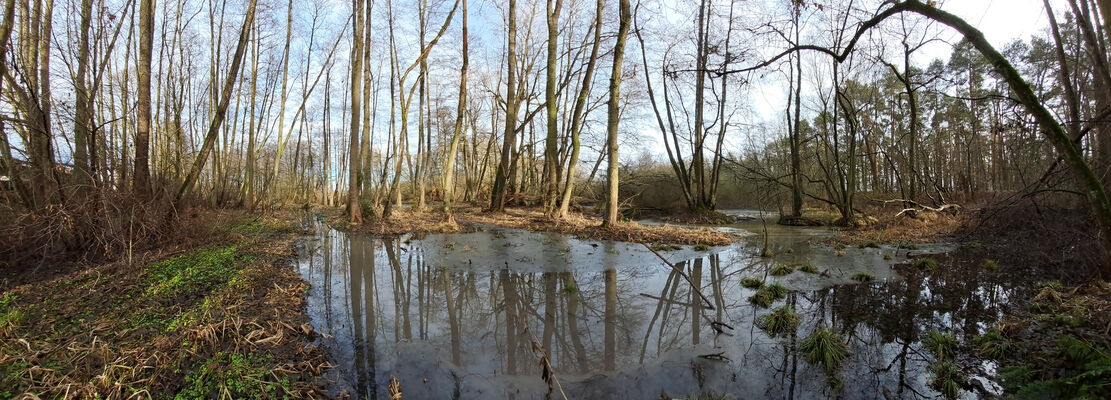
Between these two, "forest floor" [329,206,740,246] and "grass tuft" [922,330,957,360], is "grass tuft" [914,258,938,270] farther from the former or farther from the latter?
"grass tuft" [922,330,957,360]

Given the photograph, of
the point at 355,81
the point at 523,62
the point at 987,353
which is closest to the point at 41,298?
the point at 987,353

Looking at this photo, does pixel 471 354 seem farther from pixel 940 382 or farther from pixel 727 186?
pixel 727 186

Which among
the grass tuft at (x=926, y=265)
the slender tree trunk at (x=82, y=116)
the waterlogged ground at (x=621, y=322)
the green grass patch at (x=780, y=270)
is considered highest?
the slender tree trunk at (x=82, y=116)

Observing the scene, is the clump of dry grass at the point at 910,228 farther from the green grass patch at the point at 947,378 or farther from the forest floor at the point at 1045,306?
the green grass patch at the point at 947,378

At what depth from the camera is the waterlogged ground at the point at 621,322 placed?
9.26 feet

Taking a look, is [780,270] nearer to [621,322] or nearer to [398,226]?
[621,322]

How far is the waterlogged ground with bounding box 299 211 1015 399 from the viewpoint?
2822 millimetres

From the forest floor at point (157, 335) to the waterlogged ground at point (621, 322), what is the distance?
0.33 meters

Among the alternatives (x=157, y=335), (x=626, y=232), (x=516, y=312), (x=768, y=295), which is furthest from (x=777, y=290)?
(x=157, y=335)

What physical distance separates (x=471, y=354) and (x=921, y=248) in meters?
10.2

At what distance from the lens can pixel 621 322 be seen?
13.6 ft

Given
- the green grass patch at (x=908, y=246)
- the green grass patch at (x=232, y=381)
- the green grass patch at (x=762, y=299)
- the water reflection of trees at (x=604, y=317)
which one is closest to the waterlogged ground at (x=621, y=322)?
the water reflection of trees at (x=604, y=317)

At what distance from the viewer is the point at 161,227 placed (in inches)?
263

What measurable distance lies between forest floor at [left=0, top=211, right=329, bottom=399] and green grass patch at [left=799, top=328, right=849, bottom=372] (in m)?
3.45
